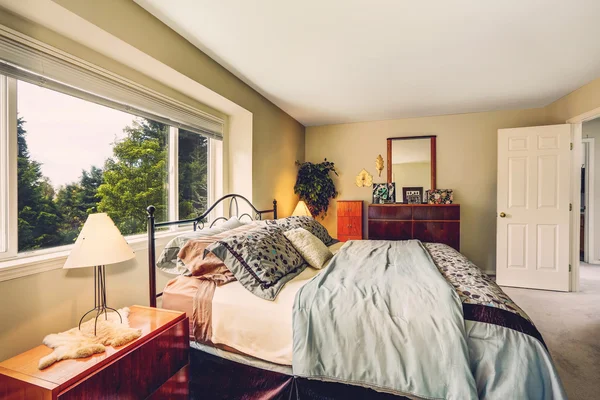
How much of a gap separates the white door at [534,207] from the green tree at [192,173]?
3.74 meters

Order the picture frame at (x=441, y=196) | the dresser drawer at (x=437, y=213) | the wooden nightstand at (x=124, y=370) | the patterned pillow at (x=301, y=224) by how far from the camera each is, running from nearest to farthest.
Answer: the wooden nightstand at (x=124, y=370) < the patterned pillow at (x=301, y=224) < the dresser drawer at (x=437, y=213) < the picture frame at (x=441, y=196)

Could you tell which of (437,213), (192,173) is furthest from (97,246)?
(437,213)

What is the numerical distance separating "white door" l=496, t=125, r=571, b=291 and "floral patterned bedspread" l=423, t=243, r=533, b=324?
2058 millimetres

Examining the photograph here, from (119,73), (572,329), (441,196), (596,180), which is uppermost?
(119,73)

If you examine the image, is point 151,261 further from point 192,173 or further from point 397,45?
point 397,45

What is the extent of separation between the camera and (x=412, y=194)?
4199mm

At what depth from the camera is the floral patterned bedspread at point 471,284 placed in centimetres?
136

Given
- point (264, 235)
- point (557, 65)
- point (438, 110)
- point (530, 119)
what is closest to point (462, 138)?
point (438, 110)

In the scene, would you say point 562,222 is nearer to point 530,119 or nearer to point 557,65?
point 530,119

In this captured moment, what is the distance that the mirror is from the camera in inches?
166

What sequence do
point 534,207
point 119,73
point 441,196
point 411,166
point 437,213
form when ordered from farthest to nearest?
point 411,166, point 441,196, point 437,213, point 534,207, point 119,73

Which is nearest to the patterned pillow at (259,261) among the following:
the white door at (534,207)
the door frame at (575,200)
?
the white door at (534,207)

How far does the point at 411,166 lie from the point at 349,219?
4.14 ft

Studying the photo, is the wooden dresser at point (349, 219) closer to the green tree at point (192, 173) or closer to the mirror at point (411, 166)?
the mirror at point (411, 166)
